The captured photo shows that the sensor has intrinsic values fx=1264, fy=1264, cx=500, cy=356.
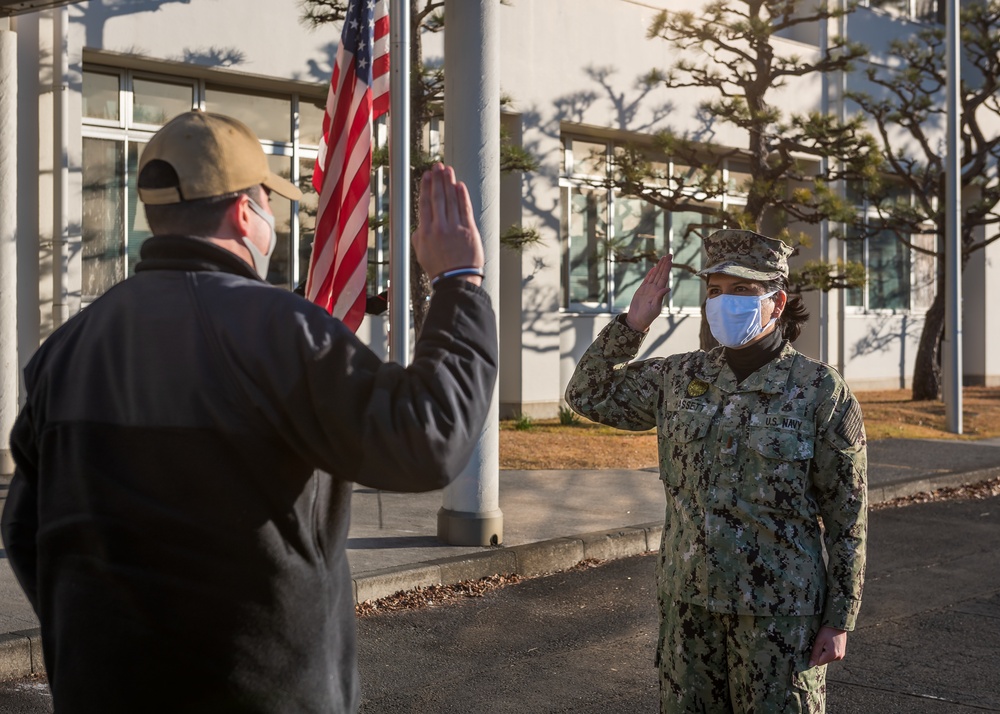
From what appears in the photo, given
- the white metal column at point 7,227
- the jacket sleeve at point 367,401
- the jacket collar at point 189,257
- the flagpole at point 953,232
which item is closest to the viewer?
the jacket sleeve at point 367,401

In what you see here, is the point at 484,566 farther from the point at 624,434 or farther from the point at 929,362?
the point at 929,362

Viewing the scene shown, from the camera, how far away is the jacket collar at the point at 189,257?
2191 mm

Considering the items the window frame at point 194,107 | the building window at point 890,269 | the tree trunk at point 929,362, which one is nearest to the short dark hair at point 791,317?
the window frame at point 194,107

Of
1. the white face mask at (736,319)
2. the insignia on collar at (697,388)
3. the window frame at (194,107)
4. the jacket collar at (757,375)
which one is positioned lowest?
the insignia on collar at (697,388)

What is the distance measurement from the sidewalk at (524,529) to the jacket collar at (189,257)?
4.55m

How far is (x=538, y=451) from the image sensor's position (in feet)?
47.4

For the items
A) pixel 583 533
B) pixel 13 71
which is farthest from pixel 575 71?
pixel 583 533

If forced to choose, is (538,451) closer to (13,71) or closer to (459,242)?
(13,71)

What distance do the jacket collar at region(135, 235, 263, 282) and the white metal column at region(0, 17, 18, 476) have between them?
9.60 meters

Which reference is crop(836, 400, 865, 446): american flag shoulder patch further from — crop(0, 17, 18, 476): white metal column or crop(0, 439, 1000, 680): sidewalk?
crop(0, 17, 18, 476): white metal column

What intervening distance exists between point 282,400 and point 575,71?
16.7 metres

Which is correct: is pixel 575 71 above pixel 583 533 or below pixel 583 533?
above

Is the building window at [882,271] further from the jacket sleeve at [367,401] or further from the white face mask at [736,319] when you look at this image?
the jacket sleeve at [367,401]

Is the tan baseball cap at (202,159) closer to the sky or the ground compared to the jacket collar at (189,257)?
closer to the sky
